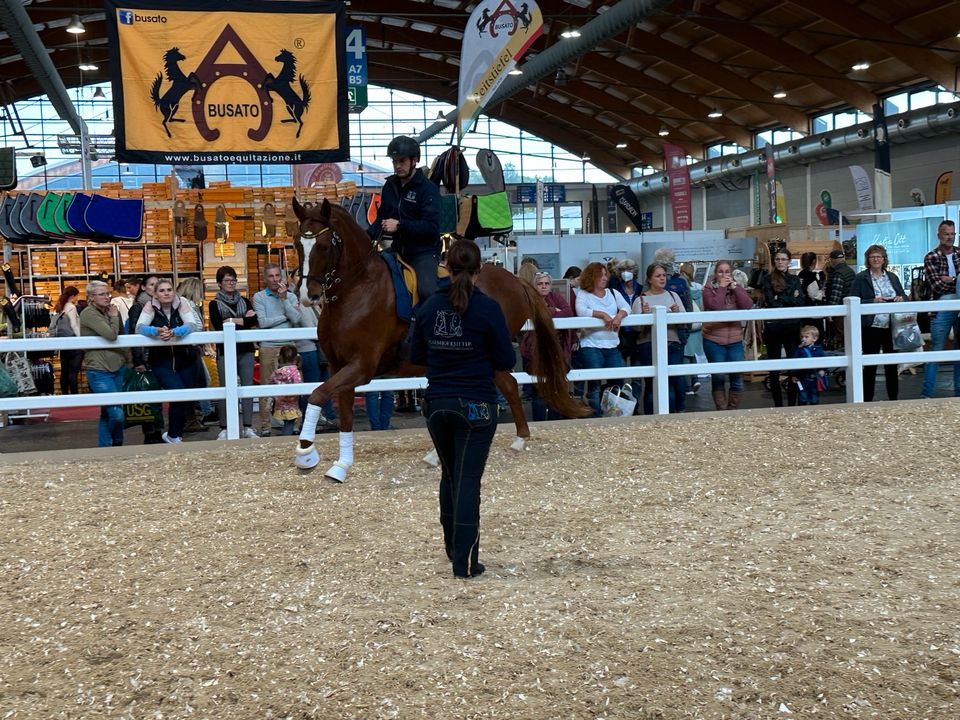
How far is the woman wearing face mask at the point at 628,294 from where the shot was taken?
36.4 feet

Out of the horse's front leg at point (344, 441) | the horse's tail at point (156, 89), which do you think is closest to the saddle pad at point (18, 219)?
the horse's tail at point (156, 89)

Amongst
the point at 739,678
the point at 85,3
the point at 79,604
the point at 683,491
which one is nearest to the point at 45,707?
the point at 79,604

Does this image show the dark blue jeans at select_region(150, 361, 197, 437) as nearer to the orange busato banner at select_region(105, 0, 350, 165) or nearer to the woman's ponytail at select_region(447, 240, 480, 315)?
the orange busato banner at select_region(105, 0, 350, 165)

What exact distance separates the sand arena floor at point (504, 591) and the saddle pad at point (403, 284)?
125cm

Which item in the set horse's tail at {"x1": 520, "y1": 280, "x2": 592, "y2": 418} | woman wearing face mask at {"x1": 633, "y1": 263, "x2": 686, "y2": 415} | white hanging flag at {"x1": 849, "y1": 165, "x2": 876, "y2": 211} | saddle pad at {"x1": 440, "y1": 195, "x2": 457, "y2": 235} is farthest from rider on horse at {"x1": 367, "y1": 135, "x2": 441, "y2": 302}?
white hanging flag at {"x1": 849, "y1": 165, "x2": 876, "y2": 211}

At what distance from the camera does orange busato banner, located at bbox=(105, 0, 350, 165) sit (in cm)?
813

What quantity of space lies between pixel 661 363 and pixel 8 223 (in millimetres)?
7492

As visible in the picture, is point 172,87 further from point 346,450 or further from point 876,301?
point 876,301

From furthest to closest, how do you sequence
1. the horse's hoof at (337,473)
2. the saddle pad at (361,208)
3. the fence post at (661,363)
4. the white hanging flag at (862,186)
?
the white hanging flag at (862,186)
the saddle pad at (361,208)
the fence post at (661,363)
the horse's hoof at (337,473)

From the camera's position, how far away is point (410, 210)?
749cm

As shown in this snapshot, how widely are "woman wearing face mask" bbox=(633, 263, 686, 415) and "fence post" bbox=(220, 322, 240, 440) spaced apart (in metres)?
4.46

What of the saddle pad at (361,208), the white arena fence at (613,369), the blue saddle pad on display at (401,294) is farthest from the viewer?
the saddle pad at (361,208)

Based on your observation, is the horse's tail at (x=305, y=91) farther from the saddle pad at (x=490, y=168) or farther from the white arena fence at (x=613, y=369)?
the saddle pad at (x=490, y=168)

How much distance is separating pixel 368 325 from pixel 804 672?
465cm
